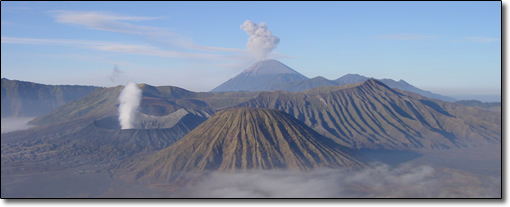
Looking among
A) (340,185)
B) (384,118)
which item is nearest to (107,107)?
(384,118)

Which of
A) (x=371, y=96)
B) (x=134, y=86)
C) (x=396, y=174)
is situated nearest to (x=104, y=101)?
(x=134, y=86)

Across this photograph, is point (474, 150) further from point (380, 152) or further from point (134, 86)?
point (134, 86)

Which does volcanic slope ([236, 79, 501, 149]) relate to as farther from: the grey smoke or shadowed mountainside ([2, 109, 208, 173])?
shadowed mountainside ([2, 109, 208, 173])

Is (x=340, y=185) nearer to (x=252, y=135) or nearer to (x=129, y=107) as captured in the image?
(x=252, y=135)

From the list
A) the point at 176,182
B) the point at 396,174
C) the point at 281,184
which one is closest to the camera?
the point at 281,184

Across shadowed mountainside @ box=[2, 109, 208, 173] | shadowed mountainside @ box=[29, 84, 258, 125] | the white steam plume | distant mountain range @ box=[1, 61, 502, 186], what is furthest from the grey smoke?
shadowed mountainside @ box=[29, 84, 258, 125]

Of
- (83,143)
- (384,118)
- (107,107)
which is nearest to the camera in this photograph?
(83,143)
